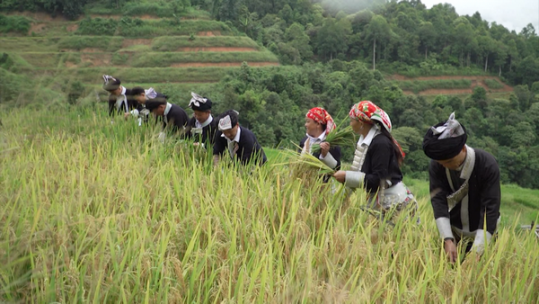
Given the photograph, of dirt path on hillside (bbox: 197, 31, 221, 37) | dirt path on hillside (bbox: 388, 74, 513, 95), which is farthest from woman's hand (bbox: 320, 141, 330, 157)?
dirt path on hillside (bbox: 388, 74, 513, 95)

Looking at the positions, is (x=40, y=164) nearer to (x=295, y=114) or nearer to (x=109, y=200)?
(x=109, y=200)

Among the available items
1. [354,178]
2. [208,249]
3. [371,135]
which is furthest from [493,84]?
[208,249]

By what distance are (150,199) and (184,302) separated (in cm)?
110

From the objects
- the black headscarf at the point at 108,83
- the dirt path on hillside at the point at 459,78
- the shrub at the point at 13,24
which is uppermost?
the shrub at the point at 13,24

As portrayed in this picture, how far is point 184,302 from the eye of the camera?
1692 millimetres

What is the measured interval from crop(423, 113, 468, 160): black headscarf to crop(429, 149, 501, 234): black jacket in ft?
0.69

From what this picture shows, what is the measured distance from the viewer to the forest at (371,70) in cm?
3341

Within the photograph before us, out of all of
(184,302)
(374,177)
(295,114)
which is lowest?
(295,114)

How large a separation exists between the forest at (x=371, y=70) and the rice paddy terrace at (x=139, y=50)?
0.08 m

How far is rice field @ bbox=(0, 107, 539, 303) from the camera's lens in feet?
5.32

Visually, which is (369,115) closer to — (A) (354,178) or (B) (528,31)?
(A) (354,178)

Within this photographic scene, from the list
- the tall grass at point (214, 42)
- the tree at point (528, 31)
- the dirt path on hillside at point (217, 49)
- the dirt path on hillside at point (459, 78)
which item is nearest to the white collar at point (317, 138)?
the tall grass at point (214, 42)

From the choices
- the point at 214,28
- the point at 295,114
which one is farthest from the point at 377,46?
the point at 295,114

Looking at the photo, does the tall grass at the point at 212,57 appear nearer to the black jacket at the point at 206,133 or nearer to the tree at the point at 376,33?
the tree at the point at 376,33
